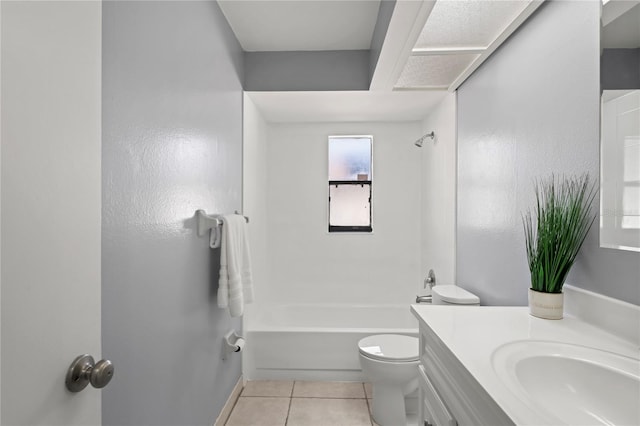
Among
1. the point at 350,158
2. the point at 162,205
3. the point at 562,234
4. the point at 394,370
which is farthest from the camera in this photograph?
the point at 350,158

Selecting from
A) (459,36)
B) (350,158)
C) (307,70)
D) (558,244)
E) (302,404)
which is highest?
(307,70)

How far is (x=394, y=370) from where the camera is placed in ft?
6.39

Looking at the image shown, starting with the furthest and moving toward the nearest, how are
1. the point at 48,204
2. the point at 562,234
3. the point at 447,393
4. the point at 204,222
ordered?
the point at 204,222, the point at 562,234, the point at 447,393, the point at 48,204

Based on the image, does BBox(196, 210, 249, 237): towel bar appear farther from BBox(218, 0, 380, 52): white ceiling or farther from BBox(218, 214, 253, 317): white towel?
BBox(218, 0, 380, 52): white ceiling

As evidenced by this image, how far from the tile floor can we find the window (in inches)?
60.9

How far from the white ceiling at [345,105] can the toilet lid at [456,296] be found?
57.7 inches

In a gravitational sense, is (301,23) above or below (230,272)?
above

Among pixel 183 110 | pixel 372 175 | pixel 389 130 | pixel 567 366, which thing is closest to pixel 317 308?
pixel 372 175

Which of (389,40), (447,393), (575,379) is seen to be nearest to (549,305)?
(575,379)

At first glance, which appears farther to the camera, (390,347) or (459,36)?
(390,347)

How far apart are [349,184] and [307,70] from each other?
4.30ft

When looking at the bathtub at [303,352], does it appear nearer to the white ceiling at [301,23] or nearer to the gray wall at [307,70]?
the gray wall at [307,70]

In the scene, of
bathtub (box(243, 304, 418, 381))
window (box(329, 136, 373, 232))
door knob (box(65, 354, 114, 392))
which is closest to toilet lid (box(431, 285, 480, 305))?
bathtub (box(243, 304, 418, 381))

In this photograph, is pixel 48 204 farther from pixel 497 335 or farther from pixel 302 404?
pixel 302 404
